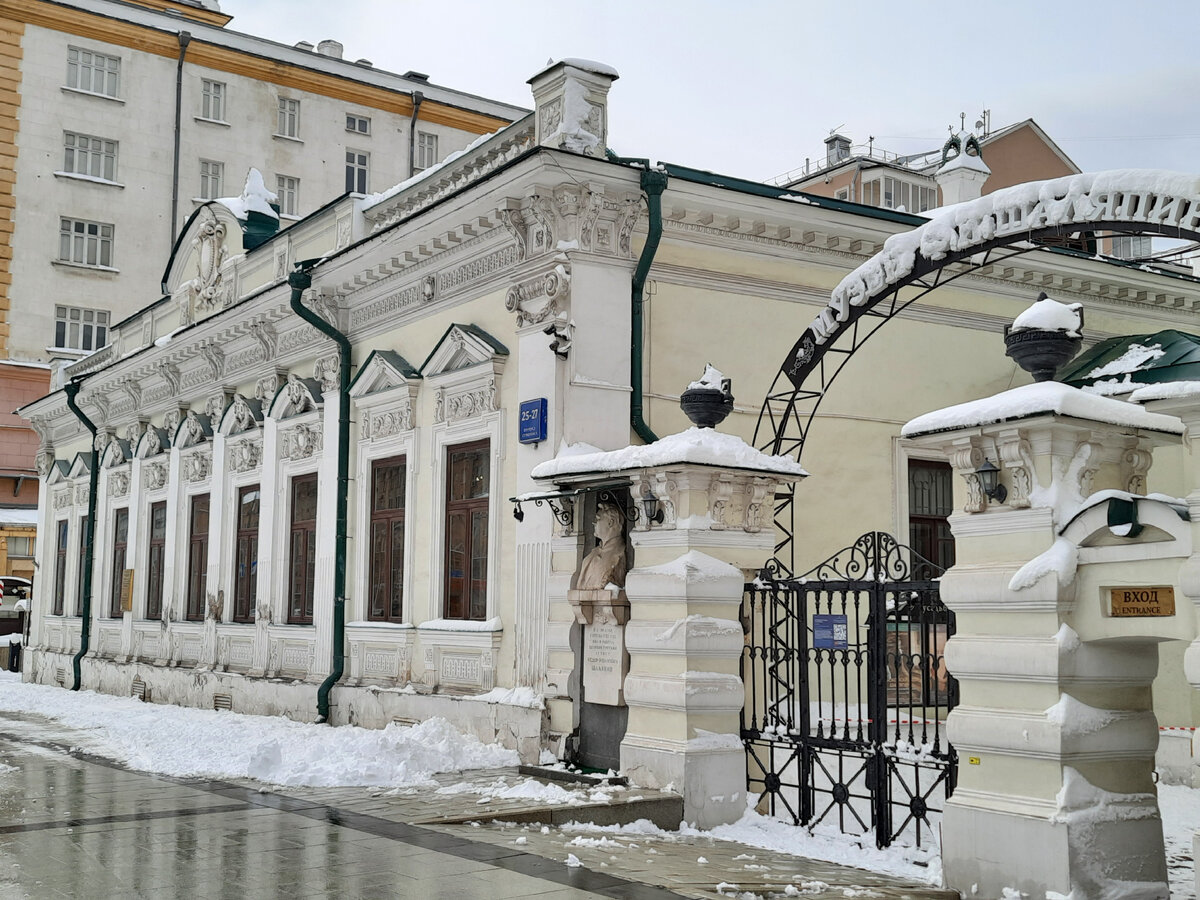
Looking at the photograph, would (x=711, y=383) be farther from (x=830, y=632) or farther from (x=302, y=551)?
(x=302, y=551)

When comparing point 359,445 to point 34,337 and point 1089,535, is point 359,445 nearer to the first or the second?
point 1089,535

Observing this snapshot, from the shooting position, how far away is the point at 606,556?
10484 millimetres

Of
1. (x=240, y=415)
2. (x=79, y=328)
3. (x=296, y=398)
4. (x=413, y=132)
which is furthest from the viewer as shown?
(x=413, y=132)

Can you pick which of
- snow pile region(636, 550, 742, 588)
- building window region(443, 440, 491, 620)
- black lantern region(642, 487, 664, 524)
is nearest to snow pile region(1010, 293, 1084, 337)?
snow pile region(636, 550, 742, 588)

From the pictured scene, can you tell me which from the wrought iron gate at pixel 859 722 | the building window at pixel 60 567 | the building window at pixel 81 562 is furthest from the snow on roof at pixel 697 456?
the building window at pixel 60 567

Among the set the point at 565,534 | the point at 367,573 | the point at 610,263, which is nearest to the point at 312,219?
A: the point at 367,573

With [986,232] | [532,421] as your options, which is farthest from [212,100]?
[986,232]

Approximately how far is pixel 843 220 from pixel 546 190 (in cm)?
348

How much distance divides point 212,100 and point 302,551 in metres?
21.9

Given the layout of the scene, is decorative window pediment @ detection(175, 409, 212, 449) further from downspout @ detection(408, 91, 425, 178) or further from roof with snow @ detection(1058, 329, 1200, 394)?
downspout @ detection(408, 91, 425, 178)

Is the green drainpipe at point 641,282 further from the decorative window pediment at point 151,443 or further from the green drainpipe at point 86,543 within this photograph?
the green drainpipe at point 86,543

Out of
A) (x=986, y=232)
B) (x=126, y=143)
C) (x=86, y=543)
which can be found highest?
(x=126, y=143)

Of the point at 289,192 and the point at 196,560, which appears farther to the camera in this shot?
the point at 289,192

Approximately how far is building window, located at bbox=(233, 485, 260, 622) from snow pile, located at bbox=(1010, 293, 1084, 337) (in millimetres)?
12621
